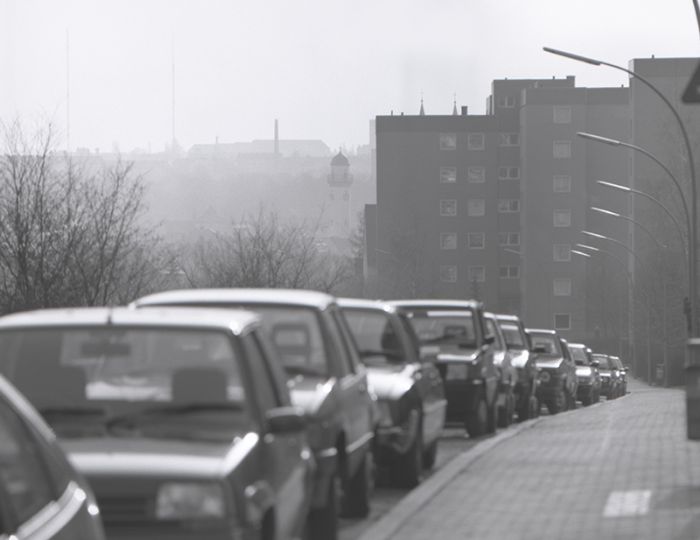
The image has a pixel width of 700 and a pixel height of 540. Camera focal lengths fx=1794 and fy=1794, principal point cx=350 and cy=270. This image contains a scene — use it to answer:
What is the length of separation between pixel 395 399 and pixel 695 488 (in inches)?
94.4

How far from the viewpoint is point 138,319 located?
8.70 m

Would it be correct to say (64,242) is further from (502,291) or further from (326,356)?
(502,291)

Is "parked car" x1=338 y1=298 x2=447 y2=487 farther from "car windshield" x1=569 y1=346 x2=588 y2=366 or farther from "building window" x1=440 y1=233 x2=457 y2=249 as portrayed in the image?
"building window" x1=440 y1=233 x2=457 y2=249

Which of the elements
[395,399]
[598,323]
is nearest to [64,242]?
[395,399]

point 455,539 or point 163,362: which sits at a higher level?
point 163,362

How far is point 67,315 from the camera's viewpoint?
8938 millimetres

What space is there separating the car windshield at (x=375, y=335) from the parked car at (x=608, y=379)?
39.5 metres

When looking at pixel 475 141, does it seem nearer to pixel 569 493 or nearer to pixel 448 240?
pixel 448 240

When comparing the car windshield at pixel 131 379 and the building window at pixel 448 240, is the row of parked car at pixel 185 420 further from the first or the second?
the building window at pixel 448 240

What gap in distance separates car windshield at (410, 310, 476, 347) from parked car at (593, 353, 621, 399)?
110ft

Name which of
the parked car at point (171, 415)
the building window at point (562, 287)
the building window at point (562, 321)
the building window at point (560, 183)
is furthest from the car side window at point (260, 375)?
the building window at point (562, 287)

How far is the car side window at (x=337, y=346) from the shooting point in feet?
36.7

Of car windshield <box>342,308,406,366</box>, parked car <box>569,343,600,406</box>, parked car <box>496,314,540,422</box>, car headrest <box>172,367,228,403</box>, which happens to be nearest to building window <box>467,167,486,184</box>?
parked car <box>569,343,600,406</box>

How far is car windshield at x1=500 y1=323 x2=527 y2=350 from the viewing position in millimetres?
28688
